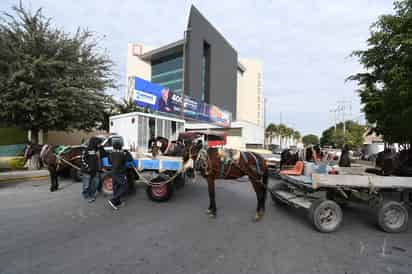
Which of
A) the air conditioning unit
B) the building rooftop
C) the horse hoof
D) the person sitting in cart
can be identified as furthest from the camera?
the air conditioning unit

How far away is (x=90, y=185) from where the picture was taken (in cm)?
596

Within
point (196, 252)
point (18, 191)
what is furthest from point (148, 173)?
point (18, 191)

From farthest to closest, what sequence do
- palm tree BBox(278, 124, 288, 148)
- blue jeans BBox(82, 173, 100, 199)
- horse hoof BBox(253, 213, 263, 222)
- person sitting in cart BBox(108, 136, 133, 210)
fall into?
palm tree BBox(278, 124, 288, 148) < blue jeans BBox(82, 173, 100, 199) < person sitting in cart BBox(108, 136, 133, 210) < horse hoof BBox(253, 213, 263, 222)

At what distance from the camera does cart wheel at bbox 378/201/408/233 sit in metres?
4.07

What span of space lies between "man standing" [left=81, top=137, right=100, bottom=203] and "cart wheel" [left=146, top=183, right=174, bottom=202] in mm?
1656

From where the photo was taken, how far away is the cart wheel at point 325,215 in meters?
3.88

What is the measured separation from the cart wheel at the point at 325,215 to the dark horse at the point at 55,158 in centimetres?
704

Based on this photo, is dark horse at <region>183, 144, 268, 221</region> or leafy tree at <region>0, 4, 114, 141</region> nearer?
dark horse at <region>183, 144, 268, 221</region>

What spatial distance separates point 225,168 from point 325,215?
220cm

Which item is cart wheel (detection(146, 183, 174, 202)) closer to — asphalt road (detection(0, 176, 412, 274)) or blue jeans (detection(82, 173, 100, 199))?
asphalt road (detection(0, 176, 412, 274))

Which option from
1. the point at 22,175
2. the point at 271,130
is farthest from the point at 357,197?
the point at 271,130

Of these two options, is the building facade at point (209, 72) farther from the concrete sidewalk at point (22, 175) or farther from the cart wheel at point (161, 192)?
the cart wheel at point (161, 192)

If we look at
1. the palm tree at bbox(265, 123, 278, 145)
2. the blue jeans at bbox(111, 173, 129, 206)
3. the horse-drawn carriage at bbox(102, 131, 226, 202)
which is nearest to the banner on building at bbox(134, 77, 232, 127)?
the horse-drawn carriage at bbox(102, 131, 226, 202)

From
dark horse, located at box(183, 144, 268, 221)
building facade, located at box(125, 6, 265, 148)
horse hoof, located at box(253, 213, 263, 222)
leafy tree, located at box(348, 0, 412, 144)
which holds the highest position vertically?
building facade, located at box(125, 6, 265, 148)
